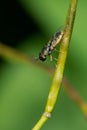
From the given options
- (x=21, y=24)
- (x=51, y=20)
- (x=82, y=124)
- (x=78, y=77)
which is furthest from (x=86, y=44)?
(x=21, y=24)

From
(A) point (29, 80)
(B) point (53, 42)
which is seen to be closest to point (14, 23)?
(A) point (29, 80)

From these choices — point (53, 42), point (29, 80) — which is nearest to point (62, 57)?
point (53, 42)

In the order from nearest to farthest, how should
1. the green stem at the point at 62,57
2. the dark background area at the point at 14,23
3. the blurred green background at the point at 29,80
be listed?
1. the green stem at the point at 62,57
2. the blurred green background at the point at 29,80
3. the dark background area at the point at 14,23

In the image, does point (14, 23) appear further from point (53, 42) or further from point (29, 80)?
point (53, 42)

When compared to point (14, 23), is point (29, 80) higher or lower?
lower

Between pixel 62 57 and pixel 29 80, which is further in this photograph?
pixel 29 80

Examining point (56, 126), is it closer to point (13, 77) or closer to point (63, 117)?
point (63, 117)

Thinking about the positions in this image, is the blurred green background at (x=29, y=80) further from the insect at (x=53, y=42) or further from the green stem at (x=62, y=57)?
the green stem at (x=62, y=57)

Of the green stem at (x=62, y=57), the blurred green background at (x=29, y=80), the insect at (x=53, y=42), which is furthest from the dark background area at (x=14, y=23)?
the green stem at (x=62, y=57)
